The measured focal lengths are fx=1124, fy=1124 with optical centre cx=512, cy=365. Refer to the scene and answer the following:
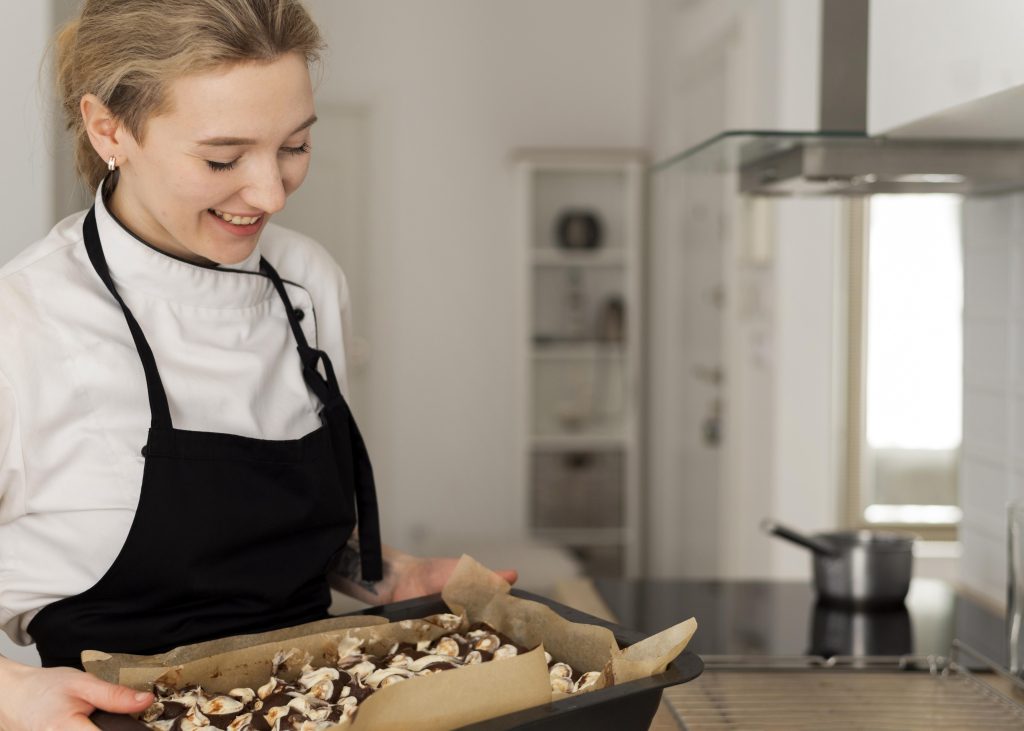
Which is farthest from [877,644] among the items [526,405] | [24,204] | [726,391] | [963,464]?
[526,405]

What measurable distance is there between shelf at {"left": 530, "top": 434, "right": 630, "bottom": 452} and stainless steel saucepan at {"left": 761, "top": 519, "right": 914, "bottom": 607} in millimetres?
2685

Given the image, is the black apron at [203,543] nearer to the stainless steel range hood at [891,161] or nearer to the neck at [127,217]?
the neck at [127,217]

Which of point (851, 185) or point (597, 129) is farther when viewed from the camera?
point (597, 129)

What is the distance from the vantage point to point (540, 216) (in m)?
4.63

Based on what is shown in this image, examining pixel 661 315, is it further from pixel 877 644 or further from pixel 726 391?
pixel 877 644

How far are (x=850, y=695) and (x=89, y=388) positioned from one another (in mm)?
999

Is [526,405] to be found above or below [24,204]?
below

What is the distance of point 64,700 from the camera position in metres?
0.87

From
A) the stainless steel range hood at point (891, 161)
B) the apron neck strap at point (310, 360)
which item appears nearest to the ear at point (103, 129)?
the apron neck strap at point (310, 360)

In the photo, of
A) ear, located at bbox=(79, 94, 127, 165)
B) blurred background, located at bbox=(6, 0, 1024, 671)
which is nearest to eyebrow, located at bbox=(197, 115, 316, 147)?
ear, located at bbox=(79, 94, 127, 165)

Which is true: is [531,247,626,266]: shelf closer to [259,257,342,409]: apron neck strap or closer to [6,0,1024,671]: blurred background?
[6,0,1024,671]: blurred background

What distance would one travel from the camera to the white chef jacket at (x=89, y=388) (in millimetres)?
1079

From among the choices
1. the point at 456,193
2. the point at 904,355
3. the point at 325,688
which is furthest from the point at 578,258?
the point at 325,688

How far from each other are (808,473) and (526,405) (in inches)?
64.6
